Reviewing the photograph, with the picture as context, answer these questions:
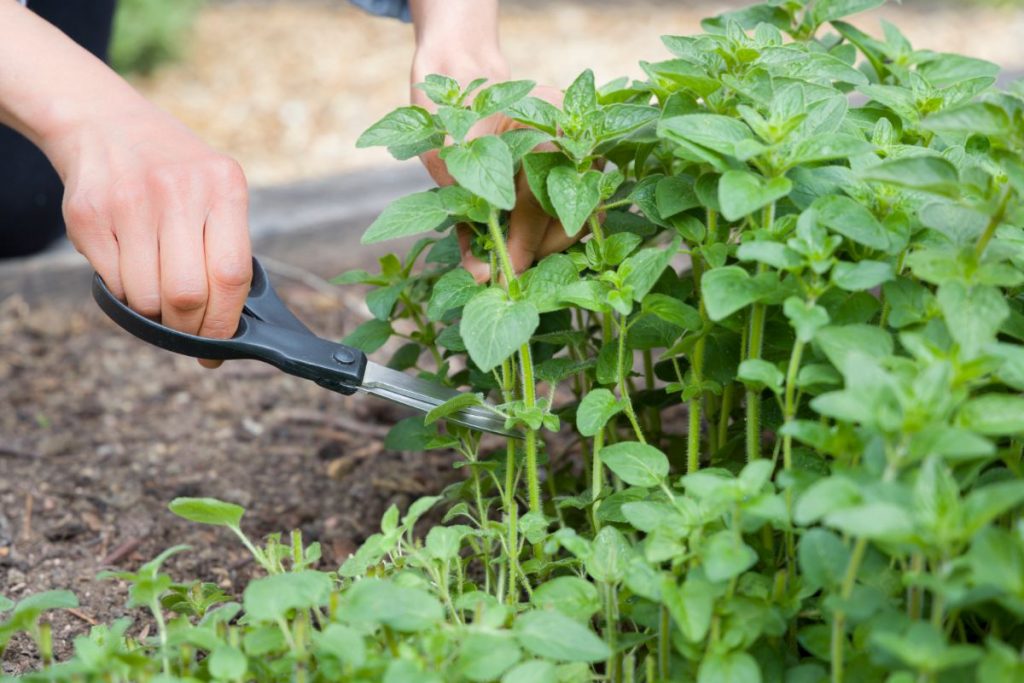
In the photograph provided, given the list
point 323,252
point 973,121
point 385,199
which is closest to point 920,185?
point 973,121

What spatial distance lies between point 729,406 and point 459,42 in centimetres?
55

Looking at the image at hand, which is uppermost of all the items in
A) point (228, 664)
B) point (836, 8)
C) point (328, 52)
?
point (836, 8)

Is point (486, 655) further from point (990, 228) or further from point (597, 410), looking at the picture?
point (990, 228)

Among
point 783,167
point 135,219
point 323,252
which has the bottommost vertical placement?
A: point 323,252

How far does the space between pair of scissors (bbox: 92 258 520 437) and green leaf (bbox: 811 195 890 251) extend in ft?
1.24

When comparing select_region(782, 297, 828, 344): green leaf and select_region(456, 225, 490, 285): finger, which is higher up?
select_region(782, 297, 828, 344): green leaf

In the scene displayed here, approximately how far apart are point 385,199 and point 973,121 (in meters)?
1.95

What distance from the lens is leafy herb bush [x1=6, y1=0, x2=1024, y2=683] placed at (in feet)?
2.42

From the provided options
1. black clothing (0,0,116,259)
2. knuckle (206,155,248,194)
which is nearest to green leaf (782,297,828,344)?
knuckle (206,155,248,194)

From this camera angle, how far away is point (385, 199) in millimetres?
2625

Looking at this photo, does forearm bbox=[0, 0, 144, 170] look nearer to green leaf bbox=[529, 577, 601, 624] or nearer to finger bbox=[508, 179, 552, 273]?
finger bbox=[508, 179, 552, 273]

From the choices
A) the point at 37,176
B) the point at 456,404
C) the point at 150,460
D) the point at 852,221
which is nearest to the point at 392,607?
the point at 456,404

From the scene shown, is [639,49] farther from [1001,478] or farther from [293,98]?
[1001,478]

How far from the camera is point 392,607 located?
2.54ft
